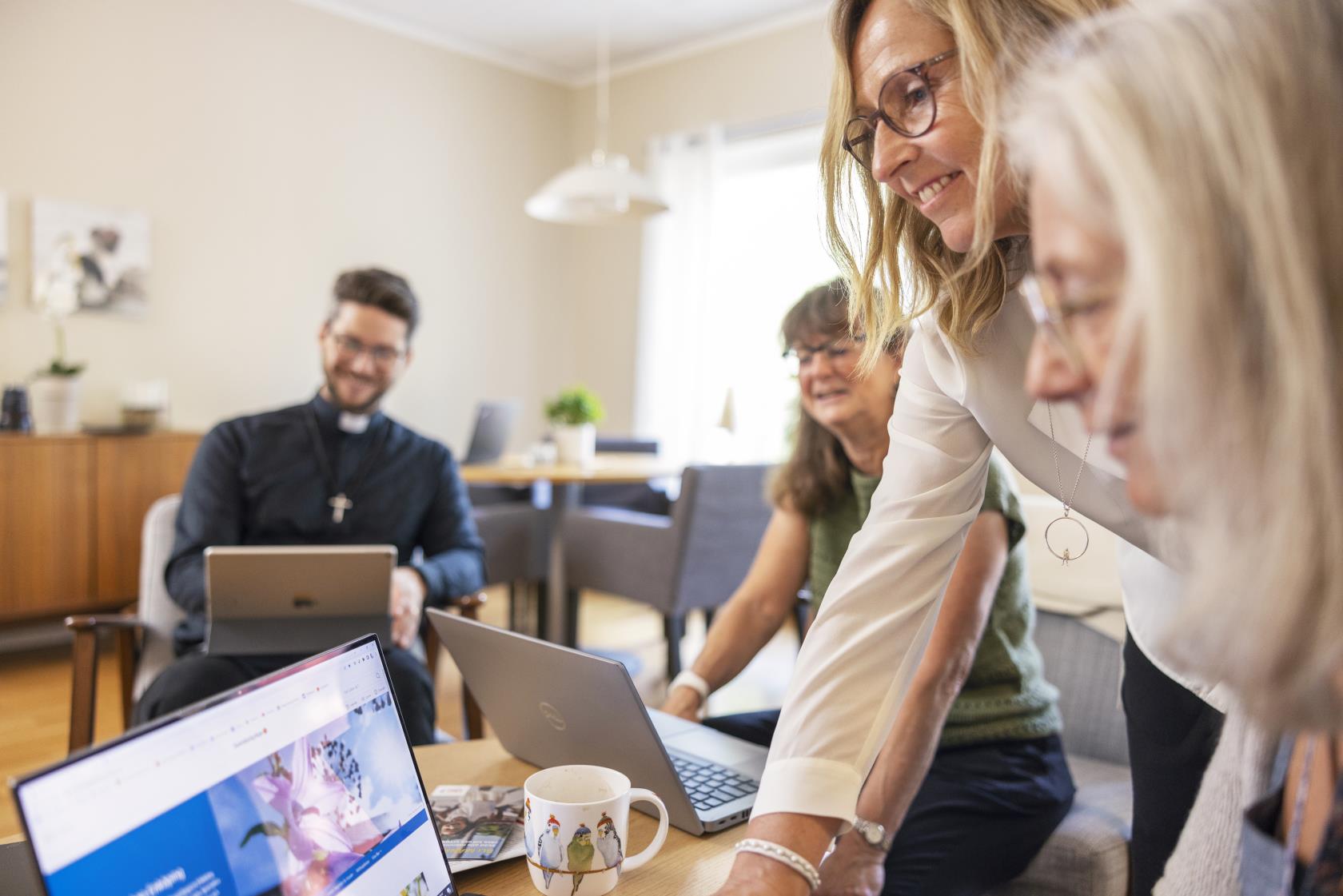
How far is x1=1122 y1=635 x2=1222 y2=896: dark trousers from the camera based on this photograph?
3.90 ft

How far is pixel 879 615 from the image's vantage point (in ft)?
3.15

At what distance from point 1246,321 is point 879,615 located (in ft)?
1.80

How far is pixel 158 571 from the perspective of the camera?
2246 millimetres

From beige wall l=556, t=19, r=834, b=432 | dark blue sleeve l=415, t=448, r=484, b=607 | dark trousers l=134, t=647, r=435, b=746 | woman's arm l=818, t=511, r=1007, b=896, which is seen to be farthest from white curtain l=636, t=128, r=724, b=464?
woman's arm l=818, t=511, r=1007, b=896

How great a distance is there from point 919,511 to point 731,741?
47 cm

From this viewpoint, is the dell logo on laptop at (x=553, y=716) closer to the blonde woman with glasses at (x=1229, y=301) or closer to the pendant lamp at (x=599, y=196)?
the blonde woman with glasses at (x=1229, y=301)

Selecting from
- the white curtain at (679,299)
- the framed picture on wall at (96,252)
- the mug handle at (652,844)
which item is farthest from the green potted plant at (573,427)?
the mug handle at (652,844)

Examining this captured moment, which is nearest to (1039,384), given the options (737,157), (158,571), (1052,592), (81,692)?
(1052,592)

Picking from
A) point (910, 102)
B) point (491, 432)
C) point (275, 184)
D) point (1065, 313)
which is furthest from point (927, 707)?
point (275, 184)

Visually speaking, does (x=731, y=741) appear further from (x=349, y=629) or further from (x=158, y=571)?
(x=158, y=571)

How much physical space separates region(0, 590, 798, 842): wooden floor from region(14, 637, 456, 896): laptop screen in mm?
1967

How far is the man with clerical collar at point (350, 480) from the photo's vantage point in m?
2.26

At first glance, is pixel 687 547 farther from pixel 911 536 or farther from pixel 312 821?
pixel 312 821

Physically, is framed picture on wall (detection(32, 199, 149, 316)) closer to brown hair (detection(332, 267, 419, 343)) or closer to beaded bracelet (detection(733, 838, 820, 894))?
brown hair (detection(332, 267, 419, 343))
